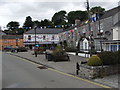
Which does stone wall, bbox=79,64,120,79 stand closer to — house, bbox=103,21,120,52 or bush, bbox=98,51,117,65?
bush, bbox=98,51,117,65

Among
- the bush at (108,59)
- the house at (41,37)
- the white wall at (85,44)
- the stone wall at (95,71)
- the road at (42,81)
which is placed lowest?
the road at (42,81)

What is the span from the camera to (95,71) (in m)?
8.55

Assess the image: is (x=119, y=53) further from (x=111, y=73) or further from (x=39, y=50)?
(x=39, y=50)

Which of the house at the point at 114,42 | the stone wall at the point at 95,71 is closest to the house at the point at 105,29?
the house at the point at 114,42

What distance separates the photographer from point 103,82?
7648 millimetres

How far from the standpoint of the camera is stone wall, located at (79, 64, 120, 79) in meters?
8.55

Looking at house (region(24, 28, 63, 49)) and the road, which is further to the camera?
house (region(24, 28, 63, 49))

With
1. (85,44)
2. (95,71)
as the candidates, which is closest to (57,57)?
(95,71)

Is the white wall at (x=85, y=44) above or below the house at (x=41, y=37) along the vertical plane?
below

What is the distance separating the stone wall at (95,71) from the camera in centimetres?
855

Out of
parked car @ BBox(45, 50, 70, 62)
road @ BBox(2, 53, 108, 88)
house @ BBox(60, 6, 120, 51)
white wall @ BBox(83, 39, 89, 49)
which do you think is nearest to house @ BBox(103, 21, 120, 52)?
house @ BBox(60, 6, 120, 51)

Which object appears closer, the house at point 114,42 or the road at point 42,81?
the road at point 42,81

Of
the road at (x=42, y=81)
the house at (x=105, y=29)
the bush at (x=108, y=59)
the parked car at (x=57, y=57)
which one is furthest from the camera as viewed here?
the house at (x=105, y=29)

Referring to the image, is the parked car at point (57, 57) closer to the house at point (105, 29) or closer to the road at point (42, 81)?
the house at point (105, 29)
